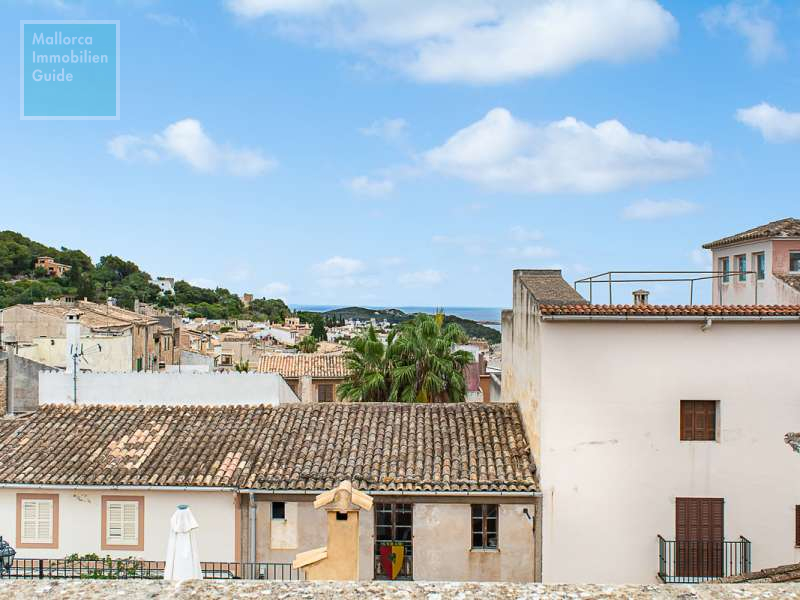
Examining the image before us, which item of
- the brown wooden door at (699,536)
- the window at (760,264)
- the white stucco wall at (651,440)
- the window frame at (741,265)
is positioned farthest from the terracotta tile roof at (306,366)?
the brown wooden door at (699,536)

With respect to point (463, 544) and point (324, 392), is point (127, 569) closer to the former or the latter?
point (463, 544)

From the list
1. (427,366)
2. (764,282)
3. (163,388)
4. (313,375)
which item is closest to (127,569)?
(163,388)

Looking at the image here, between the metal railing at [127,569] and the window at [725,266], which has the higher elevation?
the window at [725,266]

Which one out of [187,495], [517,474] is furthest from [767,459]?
[187,495]

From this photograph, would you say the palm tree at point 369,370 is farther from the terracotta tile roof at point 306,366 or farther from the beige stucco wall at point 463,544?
the beige stucco wall at point 463,544

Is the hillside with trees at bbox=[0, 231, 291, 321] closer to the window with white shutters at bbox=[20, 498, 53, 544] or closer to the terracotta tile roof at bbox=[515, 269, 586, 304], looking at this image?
the window with white shutters at bbox=[20, 498, 53, 544]

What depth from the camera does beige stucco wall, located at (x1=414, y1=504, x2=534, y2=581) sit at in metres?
14.9

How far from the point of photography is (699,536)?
14.8m

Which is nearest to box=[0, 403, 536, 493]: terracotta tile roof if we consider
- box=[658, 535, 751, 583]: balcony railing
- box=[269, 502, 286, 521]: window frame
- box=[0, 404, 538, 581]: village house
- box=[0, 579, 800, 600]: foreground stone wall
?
box=[0, 404, 538, 581]: village house

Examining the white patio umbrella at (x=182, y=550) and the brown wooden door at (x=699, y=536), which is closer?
the white patio umbrella at (x=182, y=550)

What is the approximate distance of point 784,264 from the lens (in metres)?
19.8

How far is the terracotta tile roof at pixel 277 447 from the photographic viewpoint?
1525cm

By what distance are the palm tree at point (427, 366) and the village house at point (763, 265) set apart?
1074 centimetres

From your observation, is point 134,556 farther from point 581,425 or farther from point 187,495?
point 581,425
